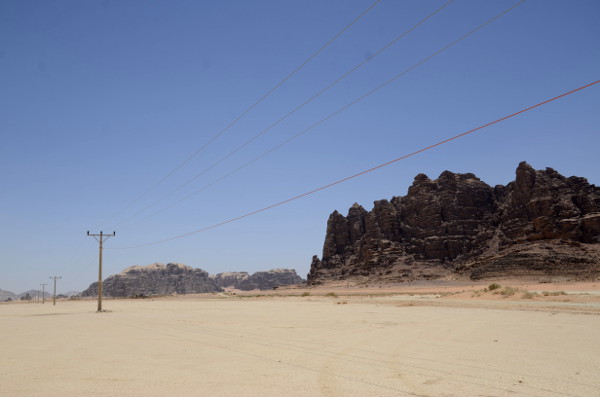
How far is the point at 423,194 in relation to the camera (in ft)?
428

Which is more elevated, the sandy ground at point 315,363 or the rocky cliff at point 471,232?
the rocky cliff at point 471,232

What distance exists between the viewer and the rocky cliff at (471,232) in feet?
262

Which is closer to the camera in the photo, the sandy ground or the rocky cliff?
the sandy ground

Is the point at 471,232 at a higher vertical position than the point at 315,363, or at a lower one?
higher

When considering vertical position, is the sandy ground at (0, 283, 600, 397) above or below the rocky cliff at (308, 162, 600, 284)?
below

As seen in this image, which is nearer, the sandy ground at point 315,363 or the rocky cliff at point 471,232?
the sandy ground at point 315,363

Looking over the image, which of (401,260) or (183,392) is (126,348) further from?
(401,260)

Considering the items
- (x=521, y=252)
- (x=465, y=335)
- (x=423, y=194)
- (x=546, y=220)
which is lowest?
(x=465, y=335)

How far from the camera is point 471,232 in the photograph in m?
120

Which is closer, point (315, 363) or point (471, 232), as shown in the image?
point (315, 363)

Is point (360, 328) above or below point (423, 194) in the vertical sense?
below

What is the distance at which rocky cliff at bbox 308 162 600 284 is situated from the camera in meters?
80.0

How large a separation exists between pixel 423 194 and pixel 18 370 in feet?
419

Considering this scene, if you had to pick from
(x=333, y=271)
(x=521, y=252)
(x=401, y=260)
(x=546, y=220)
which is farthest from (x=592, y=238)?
(x=333, y=271)
